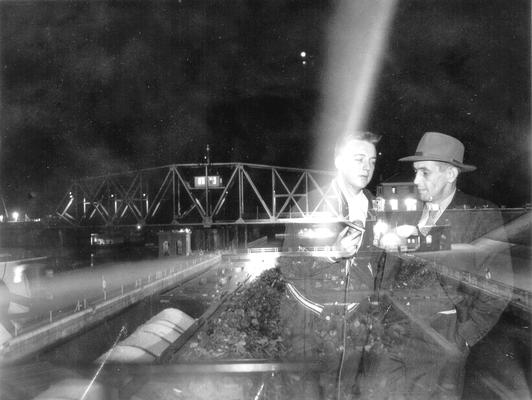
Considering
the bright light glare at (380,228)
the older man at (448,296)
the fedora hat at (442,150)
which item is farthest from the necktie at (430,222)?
the fedora hat at (442,150)

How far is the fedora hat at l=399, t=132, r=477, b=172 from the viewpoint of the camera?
333cm

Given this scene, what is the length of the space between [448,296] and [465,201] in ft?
3.52

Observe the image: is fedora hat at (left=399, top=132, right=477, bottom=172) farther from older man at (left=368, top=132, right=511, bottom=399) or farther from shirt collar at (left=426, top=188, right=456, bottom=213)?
shirt collar at (left=426, top=188, right=456, bottom=213)

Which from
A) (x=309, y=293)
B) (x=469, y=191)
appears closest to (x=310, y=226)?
(x=309, y=293)

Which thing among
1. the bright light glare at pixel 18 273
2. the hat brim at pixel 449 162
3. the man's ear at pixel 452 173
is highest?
the hat brim at pixel 449 162

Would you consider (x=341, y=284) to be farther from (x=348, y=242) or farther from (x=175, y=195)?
(x=175, y=195)

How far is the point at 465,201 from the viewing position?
3510 mm

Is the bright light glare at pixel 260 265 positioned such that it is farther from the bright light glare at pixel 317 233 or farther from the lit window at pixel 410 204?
the lit window at pixel 410 204

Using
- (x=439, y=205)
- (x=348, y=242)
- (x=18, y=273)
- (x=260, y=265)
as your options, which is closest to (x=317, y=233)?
(x=348, y=242)

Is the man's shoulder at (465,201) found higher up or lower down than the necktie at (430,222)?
higher up

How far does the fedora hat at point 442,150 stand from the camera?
10.9 ft

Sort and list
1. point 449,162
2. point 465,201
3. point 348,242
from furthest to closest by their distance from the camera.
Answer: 1. point 348,242
2. point 465,201
3. point 449,162

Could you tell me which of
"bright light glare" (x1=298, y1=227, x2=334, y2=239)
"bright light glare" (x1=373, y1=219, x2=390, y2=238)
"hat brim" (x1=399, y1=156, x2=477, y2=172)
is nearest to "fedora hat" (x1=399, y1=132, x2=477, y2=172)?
"hat brim" (x1=399, y1=156, x2=477, y2=172)

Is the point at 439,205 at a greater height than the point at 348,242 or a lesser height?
greater
